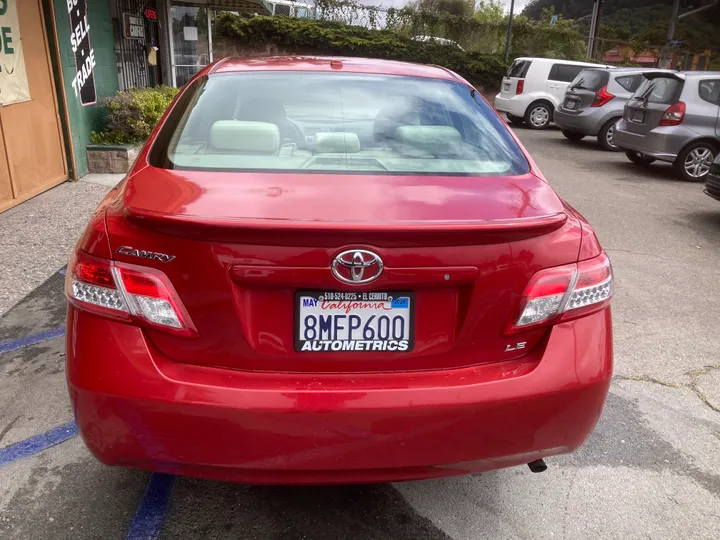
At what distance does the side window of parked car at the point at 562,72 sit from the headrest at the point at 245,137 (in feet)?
49.4

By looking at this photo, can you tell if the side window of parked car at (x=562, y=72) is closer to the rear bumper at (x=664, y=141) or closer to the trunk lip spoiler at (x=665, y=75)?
the trunk lip spoiler at (x=665, y=75)

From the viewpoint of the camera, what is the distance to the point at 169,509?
2418 mm

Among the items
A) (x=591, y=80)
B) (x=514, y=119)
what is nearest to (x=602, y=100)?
(x=591, y=80)

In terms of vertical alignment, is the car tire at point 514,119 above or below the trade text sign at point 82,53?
below

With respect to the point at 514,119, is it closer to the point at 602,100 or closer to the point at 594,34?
the point at 602,100

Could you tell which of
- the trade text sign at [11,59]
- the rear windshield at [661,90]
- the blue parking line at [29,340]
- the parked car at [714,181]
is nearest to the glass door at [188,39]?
the trade text sign at [11,59]


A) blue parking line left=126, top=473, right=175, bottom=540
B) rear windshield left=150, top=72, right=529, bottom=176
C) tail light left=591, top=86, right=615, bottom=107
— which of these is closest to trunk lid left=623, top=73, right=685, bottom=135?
tail light left=591, top=86, right=615, bottom=107

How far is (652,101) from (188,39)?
1057cm

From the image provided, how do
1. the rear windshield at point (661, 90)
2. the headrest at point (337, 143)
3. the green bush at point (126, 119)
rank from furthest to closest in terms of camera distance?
the rear windshield at point (661, 90)
the green bush at point (126, 119)
the headrest at point (337, 143)

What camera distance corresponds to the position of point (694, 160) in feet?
32.7

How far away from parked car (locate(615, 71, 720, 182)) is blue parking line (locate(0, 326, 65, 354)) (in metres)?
9.15

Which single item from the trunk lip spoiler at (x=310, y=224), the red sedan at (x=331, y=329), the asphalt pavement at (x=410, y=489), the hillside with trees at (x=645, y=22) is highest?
the hillside with trees at (x=645, y=22)

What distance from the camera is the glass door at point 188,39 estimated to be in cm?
1405

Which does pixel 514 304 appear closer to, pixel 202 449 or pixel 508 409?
pixel 508 409
